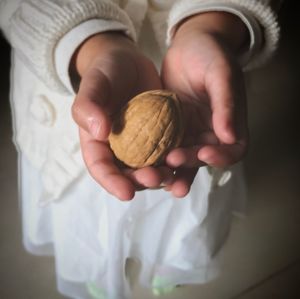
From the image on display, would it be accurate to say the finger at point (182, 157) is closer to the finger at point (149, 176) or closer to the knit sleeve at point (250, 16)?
the finger at point (149, 176)

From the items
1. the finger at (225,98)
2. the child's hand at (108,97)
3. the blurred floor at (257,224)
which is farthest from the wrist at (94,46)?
the blurred floor at (257,224)

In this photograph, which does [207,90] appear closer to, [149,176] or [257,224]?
[149,176]

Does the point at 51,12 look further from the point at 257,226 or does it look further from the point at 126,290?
the point at 257,226

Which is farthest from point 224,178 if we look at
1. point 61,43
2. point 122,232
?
point 61,43

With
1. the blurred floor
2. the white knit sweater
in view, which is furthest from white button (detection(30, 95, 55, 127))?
the blurred floor

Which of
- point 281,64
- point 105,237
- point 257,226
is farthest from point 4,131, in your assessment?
point 281,64

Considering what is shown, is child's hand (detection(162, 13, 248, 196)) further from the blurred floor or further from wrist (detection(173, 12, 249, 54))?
the blurred floor

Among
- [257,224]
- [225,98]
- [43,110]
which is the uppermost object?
[225,98]
